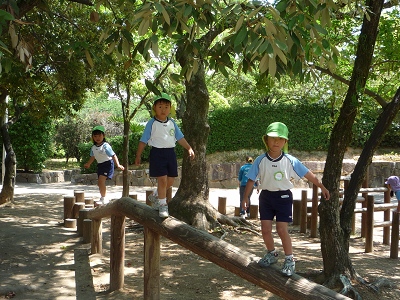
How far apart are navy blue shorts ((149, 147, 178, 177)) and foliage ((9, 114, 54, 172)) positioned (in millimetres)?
15001

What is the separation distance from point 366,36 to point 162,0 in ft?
10.8

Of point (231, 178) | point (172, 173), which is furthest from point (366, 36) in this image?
point (231, 178)

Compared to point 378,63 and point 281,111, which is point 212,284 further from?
point 281,111

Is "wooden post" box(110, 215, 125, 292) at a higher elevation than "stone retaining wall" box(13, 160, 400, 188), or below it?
below

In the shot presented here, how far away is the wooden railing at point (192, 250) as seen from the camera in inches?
142

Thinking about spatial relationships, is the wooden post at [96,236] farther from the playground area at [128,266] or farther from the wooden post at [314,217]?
the wooden post at [314,217]

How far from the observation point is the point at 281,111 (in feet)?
69.1

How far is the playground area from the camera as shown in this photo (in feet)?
20.3

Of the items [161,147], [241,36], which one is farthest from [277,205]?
[241,36]

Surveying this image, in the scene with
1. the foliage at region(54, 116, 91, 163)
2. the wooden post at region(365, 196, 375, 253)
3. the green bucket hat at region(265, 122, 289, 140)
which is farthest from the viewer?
the foliage at region(54, 116, 91, 163)

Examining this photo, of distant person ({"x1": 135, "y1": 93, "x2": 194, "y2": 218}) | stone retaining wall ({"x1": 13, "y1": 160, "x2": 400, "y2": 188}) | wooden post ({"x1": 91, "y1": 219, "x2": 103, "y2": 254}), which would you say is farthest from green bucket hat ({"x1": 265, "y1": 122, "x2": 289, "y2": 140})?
stone retaining wall ({"x1": 13, "y1": 160, "x2": 400, "y2": 188})

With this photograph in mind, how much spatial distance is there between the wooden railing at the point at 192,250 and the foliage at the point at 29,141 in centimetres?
1348

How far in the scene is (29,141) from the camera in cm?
1942

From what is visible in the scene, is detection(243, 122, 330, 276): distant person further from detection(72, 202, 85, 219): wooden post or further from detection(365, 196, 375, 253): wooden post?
detection(72, 202, 85, 219): wooden post
